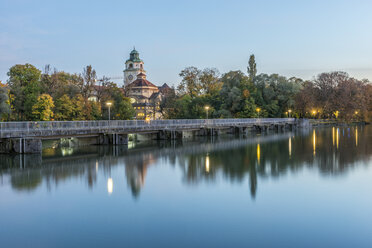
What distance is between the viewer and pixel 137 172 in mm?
21344

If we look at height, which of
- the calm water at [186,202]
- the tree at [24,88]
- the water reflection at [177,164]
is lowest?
the calm water at [186,202]

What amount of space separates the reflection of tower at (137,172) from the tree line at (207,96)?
19.4m

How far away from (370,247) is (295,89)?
69010mm

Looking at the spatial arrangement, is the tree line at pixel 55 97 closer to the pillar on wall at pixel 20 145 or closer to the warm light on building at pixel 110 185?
the pillar on wall at pixel 20 145

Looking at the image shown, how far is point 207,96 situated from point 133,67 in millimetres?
74681

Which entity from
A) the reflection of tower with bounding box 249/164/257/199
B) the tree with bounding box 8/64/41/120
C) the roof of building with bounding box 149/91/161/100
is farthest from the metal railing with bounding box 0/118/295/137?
the roof of building with bounding box 149/91/161/100

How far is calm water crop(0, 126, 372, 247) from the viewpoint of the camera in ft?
34.9

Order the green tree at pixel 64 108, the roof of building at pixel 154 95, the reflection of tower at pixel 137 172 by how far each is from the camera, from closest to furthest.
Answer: the reflection of tower at pixel 137 172 → the green tree at pixel 64 108 → the roof of building at pixel 154 95

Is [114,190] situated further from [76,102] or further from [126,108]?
[126,108]

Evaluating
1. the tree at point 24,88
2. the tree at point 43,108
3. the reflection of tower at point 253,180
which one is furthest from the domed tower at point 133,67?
the reflection of tower at point 253,180

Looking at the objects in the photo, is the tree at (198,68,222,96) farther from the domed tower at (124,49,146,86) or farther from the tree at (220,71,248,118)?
Result: the domed tower at (124,49,146,86)

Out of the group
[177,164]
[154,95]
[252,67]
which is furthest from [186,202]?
[154,95]

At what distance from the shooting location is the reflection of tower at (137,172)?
17.5m

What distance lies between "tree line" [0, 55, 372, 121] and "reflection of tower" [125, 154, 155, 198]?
63.6ft
